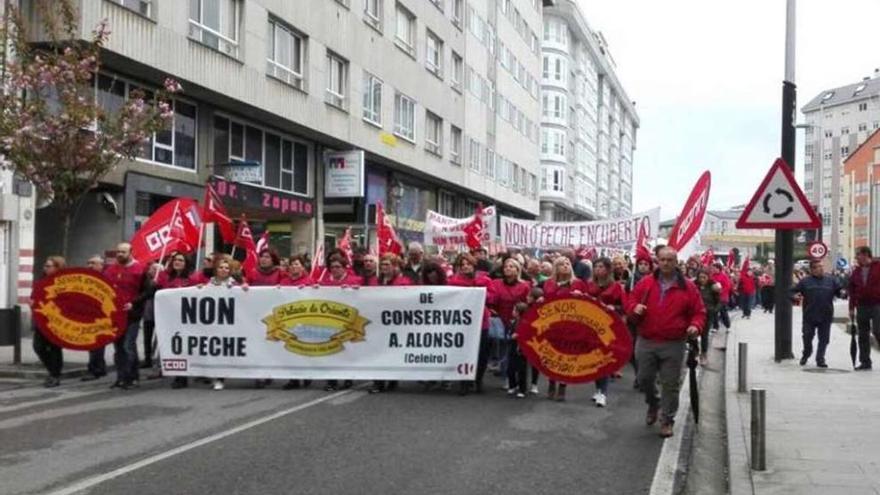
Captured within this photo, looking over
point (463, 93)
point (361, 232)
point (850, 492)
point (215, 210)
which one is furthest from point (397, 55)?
point (850, 492)

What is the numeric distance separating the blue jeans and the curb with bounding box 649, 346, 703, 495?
670 cm

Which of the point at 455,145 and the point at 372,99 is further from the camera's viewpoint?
the point at 455,145

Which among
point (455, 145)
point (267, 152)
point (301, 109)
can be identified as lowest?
point (267, 152)

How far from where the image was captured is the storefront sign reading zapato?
40.6ft

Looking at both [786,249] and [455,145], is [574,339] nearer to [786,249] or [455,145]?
[786,249]

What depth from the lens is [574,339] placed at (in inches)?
422

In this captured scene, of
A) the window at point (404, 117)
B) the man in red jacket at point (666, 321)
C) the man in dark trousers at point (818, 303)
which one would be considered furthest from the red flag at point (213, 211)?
the window at point (404, 117)

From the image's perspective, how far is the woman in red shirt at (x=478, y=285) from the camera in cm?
1193

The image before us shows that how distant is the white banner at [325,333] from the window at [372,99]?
2022cm

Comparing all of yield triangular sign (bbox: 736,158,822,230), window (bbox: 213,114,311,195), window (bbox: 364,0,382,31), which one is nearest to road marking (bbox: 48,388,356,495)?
yield triangular sign (bbox: 736,158,822,230)

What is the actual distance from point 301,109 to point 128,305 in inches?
611

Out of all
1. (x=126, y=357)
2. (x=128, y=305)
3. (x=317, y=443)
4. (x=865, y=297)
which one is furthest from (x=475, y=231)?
(x=317, y=443)

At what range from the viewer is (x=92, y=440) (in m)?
8.52

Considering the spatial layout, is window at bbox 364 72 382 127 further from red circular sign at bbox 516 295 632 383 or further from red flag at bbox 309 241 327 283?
red circular sign at bbox 516 295 632 383
